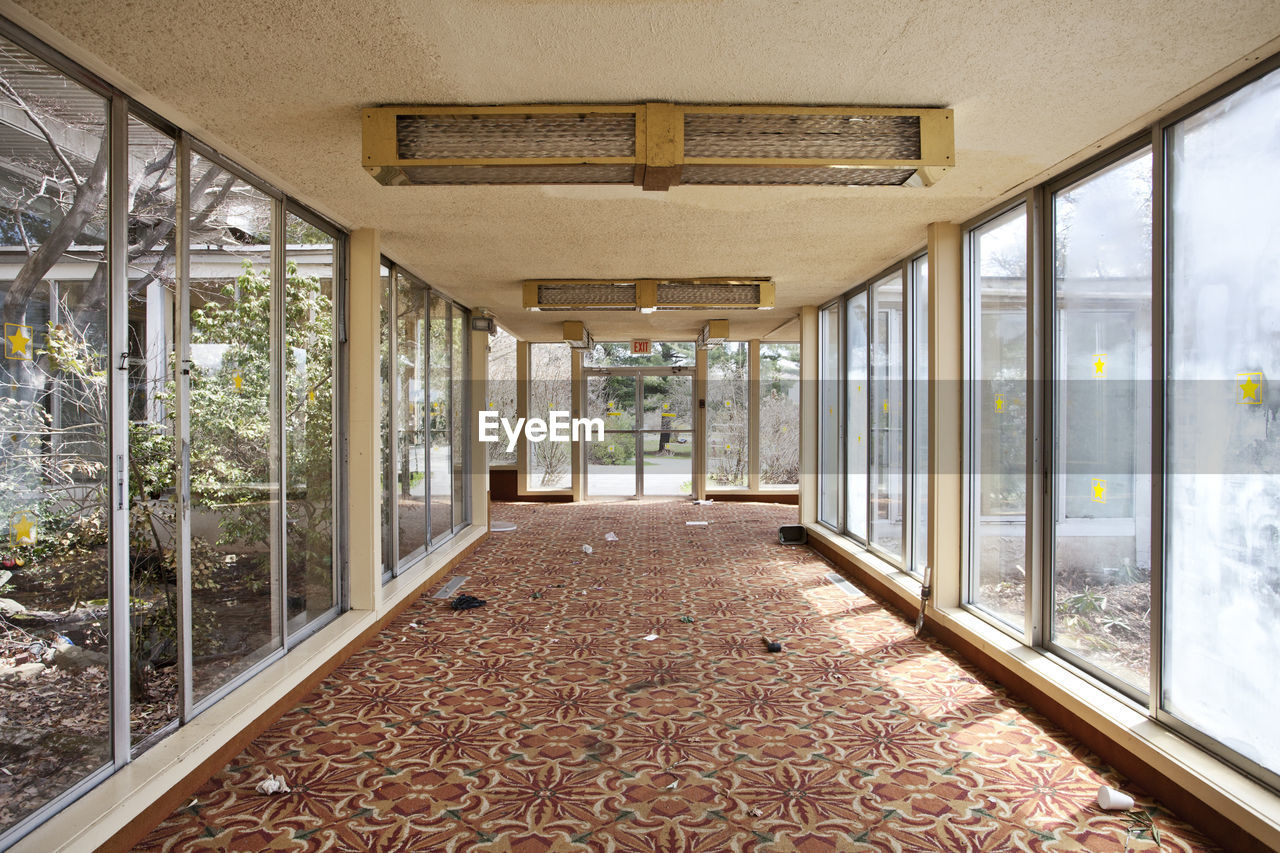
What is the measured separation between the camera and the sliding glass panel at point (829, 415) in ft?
26.8

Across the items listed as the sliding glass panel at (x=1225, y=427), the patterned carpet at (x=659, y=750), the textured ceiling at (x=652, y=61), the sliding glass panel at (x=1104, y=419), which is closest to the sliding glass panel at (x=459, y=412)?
the patterned carpet at (x=659, y=750)

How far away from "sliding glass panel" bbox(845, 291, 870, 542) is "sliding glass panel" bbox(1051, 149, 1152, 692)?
3.21 metres

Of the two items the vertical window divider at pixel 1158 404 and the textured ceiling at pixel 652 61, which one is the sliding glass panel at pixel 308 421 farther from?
the vertical window divider at pixel 1158 404

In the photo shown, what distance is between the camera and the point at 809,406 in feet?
29.4

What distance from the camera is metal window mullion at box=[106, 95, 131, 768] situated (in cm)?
267

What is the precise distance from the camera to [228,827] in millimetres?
2664

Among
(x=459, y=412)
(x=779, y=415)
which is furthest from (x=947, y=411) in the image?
(x=779, y=415)

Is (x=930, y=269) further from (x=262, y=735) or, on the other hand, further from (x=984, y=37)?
(x=262, y=735)

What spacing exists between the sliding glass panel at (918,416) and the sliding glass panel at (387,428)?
4204mm

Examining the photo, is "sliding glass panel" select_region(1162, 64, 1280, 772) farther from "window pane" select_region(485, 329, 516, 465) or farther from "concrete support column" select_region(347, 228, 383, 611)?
"window pane" select_region(485, 329, 516, 465)

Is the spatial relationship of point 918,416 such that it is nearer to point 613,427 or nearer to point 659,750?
point 659,750

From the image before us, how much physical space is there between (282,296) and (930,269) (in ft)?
13.5

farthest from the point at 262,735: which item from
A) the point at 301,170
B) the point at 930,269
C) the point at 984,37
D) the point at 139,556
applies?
the point at 930,269

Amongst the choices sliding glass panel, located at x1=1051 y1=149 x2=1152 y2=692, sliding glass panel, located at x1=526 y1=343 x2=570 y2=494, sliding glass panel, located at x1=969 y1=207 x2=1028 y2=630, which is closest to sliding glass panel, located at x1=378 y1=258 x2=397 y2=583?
sliding glass panel, located at x1=969 y1=207 x2=1028 y2=630
